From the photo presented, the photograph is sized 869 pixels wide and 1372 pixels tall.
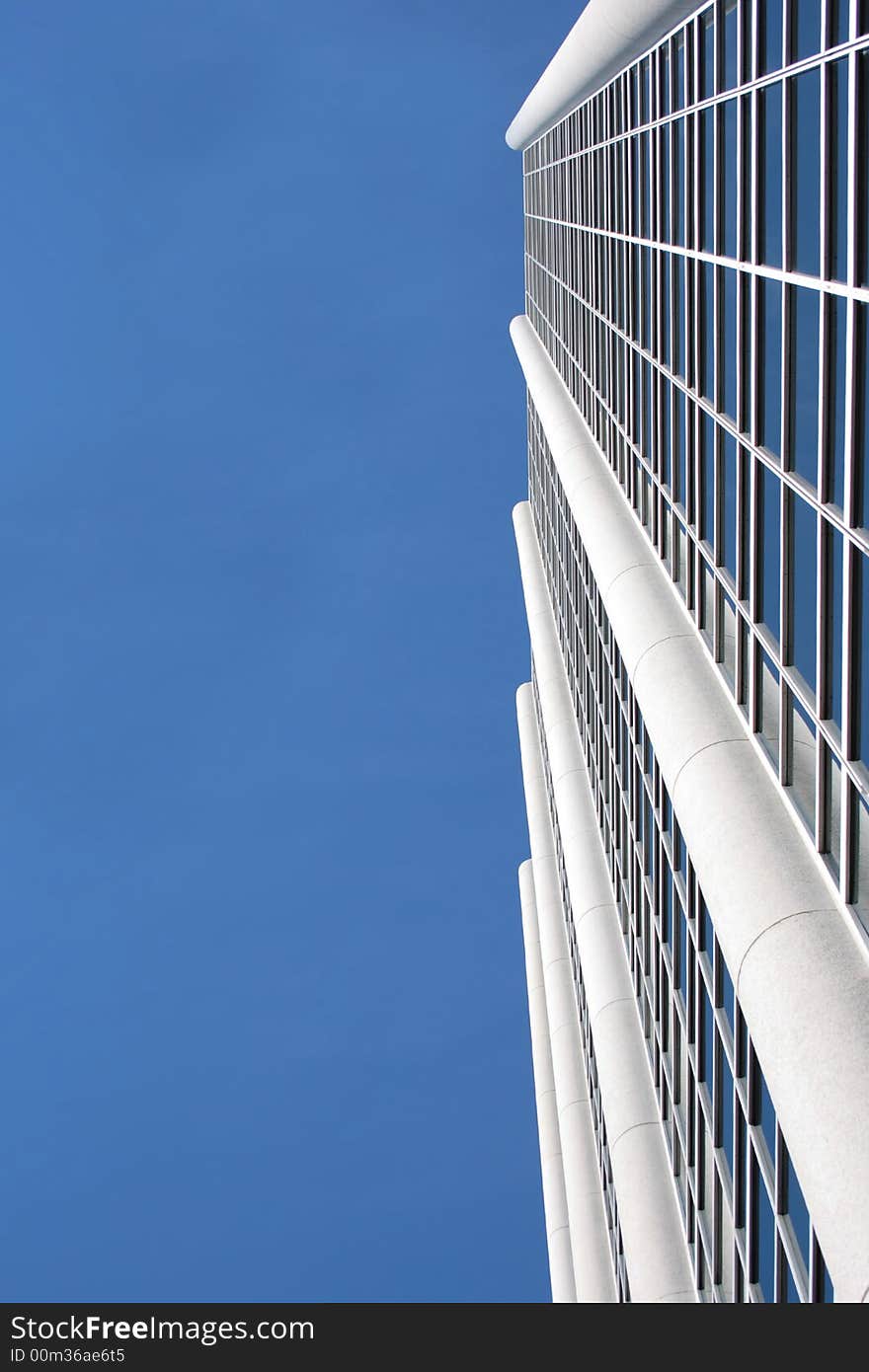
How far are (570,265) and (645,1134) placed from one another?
29678 mm

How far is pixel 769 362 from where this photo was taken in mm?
17359

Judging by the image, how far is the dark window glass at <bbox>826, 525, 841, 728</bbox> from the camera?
1463 cm

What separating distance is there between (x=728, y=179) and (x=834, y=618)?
29.4 ft

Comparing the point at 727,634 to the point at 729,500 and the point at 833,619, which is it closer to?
the point at 729,500

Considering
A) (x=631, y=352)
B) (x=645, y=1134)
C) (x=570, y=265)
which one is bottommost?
(x=645, y=1134)

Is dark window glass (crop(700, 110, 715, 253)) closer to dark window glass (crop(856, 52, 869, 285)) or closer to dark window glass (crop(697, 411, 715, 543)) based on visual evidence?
dark window glass (crop(697, 411, 715, 543))

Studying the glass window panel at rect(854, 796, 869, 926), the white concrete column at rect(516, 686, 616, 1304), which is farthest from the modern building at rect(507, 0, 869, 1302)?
the white concrete column at rect(516, 686, 616, 1304)

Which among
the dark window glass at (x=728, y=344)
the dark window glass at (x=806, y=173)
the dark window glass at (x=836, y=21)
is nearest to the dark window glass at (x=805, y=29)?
the dark window glass at (x=806, y=173)

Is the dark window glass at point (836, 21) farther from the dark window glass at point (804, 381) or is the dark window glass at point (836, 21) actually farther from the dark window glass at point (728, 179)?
the dark window glass at point (728, 179)

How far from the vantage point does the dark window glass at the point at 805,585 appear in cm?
1549

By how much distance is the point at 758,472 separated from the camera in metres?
18.2

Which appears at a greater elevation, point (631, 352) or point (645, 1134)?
point (631, 352)
